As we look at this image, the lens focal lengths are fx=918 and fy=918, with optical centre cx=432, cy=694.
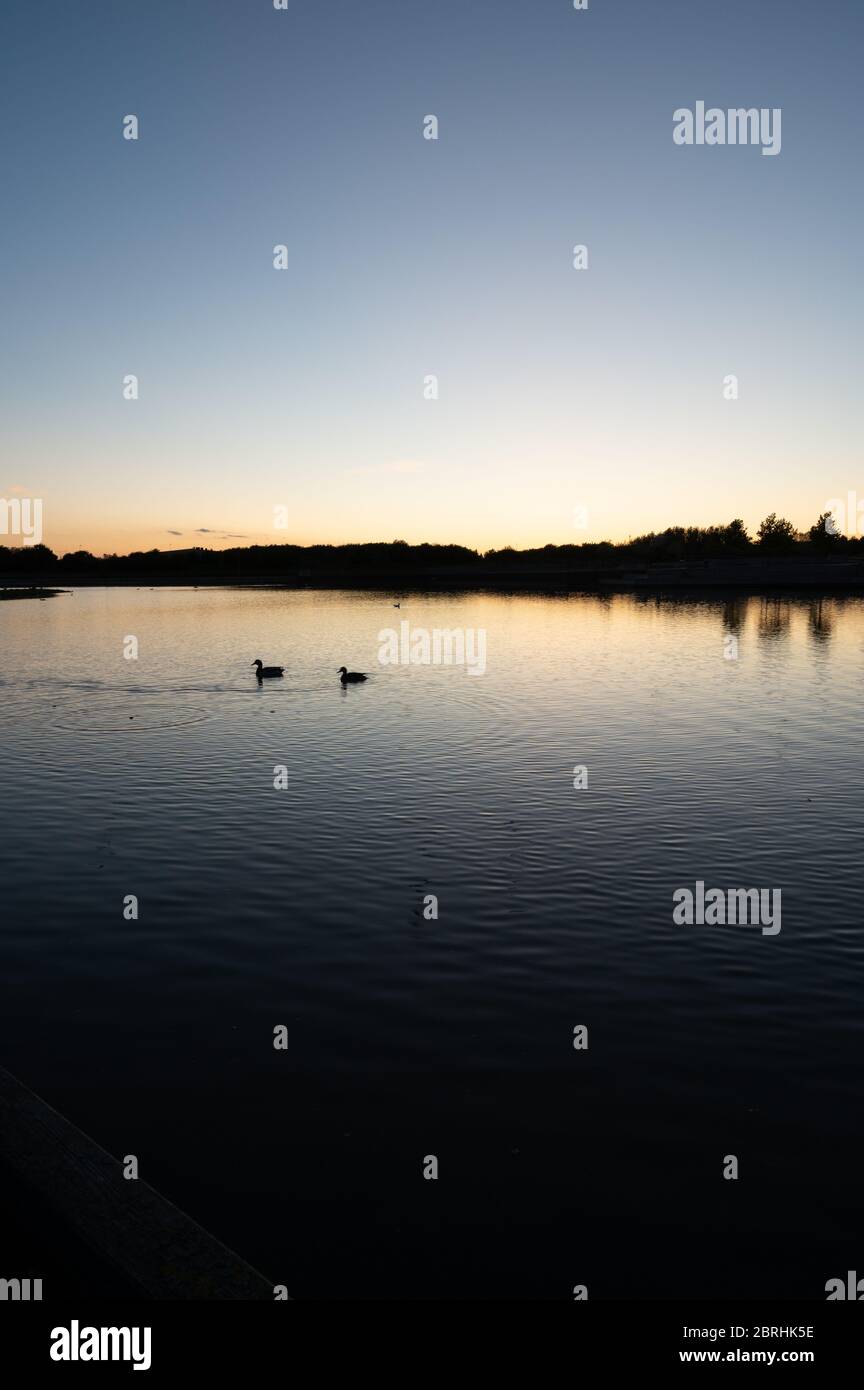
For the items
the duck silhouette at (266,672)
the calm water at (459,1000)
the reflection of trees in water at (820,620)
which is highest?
the reflection of trees in water at (820,620)

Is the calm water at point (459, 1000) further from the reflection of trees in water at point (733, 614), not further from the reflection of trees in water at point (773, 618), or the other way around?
the reflection of trees in water at point (733, 614)

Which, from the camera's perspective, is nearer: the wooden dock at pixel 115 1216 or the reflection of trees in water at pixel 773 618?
the wooden dock at pixel 115 1216

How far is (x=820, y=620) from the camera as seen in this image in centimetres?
9950

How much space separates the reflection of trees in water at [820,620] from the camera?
259 ft

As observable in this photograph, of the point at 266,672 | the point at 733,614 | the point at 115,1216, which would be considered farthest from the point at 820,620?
the point at 115,1216

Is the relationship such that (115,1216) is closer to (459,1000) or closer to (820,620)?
(459,1000)

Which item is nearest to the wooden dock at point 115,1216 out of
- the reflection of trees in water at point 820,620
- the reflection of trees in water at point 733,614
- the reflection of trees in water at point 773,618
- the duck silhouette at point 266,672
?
the duck silhouette at point 266,672

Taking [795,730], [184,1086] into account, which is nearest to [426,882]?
[184,1086]

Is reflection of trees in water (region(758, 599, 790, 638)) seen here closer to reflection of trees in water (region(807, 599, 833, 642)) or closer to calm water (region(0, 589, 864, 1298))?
reflection of trees in water (region(807, 599, 833, 642))

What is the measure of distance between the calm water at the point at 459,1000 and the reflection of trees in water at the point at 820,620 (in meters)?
49.5

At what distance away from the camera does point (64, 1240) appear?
711 cm

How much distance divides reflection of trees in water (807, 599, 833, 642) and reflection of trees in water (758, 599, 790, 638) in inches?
95.9

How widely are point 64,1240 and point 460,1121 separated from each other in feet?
14.5

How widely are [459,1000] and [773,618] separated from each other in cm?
9997
